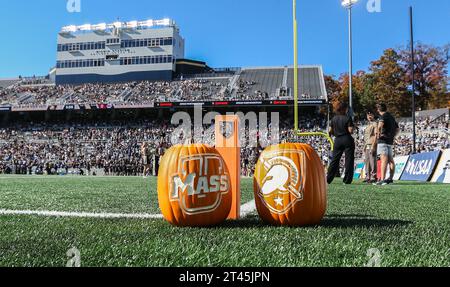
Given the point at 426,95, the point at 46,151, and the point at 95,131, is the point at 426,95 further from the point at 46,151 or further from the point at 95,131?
the point at 46,151

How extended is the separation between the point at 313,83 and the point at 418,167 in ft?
99.6

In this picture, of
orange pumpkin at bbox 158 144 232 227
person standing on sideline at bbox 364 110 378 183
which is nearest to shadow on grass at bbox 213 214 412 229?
orange pumpkin at bbox 158 144 232 227

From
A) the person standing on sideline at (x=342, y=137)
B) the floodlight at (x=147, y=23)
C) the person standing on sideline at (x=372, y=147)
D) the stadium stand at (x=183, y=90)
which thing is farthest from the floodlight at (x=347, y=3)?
the floodlight at (x=147, y=23)

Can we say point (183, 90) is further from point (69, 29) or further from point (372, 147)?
point (372, 147)

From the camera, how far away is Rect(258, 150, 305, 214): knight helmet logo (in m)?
2.58

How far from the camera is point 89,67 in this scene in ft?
Result: 162

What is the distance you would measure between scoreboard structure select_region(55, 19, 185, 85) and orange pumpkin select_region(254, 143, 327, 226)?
45.1 metres

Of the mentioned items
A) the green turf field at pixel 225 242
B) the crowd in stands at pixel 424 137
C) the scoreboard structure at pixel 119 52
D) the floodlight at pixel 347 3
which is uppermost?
the scoreboard structure at pixel 119 52

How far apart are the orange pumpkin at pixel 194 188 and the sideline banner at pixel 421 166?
29.2 feet

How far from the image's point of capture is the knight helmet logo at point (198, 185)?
101 inches

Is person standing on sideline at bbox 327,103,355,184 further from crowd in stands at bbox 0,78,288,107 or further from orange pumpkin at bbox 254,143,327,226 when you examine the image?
crowd in stands at bbox 0,78,288,107

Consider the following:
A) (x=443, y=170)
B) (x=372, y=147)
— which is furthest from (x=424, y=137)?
(x=372, y=147)

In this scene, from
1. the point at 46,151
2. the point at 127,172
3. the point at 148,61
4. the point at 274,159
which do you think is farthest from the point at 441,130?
the point at 148,61

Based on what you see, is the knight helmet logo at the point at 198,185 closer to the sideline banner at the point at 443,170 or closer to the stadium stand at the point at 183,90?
the sideline banner at the point at 443,170
